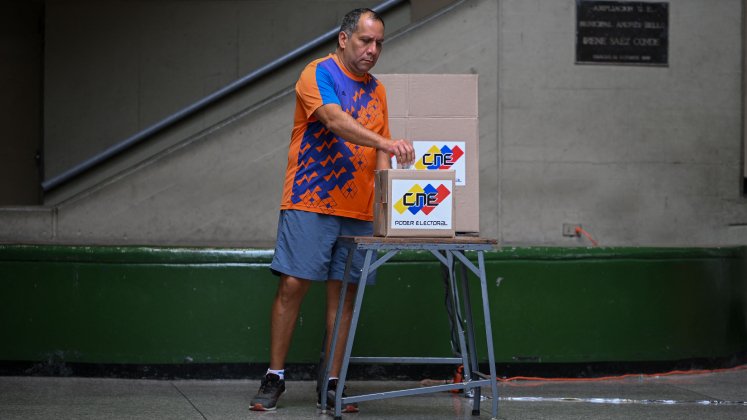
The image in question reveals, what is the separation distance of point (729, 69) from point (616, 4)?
86 cm

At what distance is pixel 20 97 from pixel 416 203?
5.64 meters

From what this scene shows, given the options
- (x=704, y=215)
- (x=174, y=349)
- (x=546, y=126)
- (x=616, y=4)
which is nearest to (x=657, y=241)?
(x=704, y=215)

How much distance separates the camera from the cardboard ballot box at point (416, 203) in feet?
13.6

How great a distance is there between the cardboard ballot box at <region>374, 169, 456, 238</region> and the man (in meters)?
0.22

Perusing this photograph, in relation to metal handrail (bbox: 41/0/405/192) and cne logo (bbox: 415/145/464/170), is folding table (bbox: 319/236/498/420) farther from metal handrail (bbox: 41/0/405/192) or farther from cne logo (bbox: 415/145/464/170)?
metal handrail (bbox: 41/0/405/192)

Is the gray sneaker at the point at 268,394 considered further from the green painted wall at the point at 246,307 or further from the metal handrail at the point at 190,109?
the metal handrail at the point at 190,109

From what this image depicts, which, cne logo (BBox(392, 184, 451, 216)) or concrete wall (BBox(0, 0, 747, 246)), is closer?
cne logo (BBox(392, 184, 451, 216))

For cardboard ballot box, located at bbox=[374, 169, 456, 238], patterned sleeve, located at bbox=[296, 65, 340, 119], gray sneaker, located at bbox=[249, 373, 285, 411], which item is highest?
patterned sleeve, located at bbox=[296, 65, 340, 119]

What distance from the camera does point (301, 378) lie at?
18.1ft

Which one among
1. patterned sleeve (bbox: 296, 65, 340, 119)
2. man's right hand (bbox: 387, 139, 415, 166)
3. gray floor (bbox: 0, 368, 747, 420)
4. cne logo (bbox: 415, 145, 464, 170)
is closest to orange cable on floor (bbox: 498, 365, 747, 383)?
gray floor (bbox: 0, 368, 747, 420)

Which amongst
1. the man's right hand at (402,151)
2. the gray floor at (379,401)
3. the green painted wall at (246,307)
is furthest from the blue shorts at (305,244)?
the green painted wall at (246,307)

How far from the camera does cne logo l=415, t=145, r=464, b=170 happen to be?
15.3 feet

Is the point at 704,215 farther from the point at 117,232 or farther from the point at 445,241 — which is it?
the point at 117,232

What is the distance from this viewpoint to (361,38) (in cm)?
429
